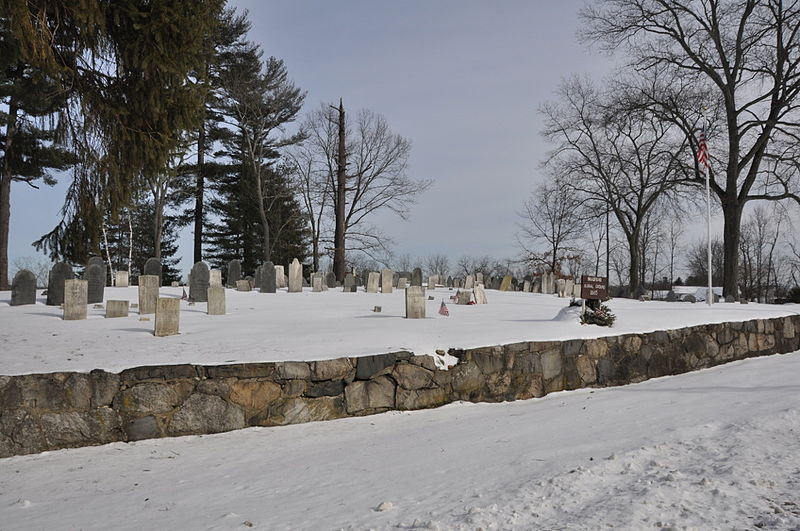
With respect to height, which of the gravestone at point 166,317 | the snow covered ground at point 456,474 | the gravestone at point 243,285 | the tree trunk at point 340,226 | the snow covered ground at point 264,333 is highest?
the tree trunk at point 340,226

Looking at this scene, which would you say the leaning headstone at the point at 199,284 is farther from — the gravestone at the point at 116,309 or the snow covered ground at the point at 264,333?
the gravestone at the point at 116,309

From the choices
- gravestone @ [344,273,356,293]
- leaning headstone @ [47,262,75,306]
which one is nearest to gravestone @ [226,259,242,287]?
gravestone @ [344,273,356,293]

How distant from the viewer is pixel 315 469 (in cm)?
414

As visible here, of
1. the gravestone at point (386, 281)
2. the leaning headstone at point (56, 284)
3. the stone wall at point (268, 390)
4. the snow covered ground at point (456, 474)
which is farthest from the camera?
the gravestone at point (386, 281)

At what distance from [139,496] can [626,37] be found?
23.2 meters

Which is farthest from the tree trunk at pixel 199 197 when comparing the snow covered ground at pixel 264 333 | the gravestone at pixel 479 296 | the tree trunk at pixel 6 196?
the gravestone at pixel 479 296

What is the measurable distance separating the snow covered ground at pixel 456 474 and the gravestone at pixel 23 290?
5.35 m

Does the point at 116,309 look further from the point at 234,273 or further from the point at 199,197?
the point at 199,197

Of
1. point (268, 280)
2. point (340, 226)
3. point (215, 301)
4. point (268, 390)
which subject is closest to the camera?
point (268, 390)

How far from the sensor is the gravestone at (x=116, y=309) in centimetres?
766

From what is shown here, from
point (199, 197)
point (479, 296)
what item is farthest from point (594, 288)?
point (199, 197)

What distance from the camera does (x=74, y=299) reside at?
725 centimetres

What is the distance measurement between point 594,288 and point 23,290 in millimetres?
9203

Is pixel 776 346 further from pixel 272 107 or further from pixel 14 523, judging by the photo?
pixel 272 107
